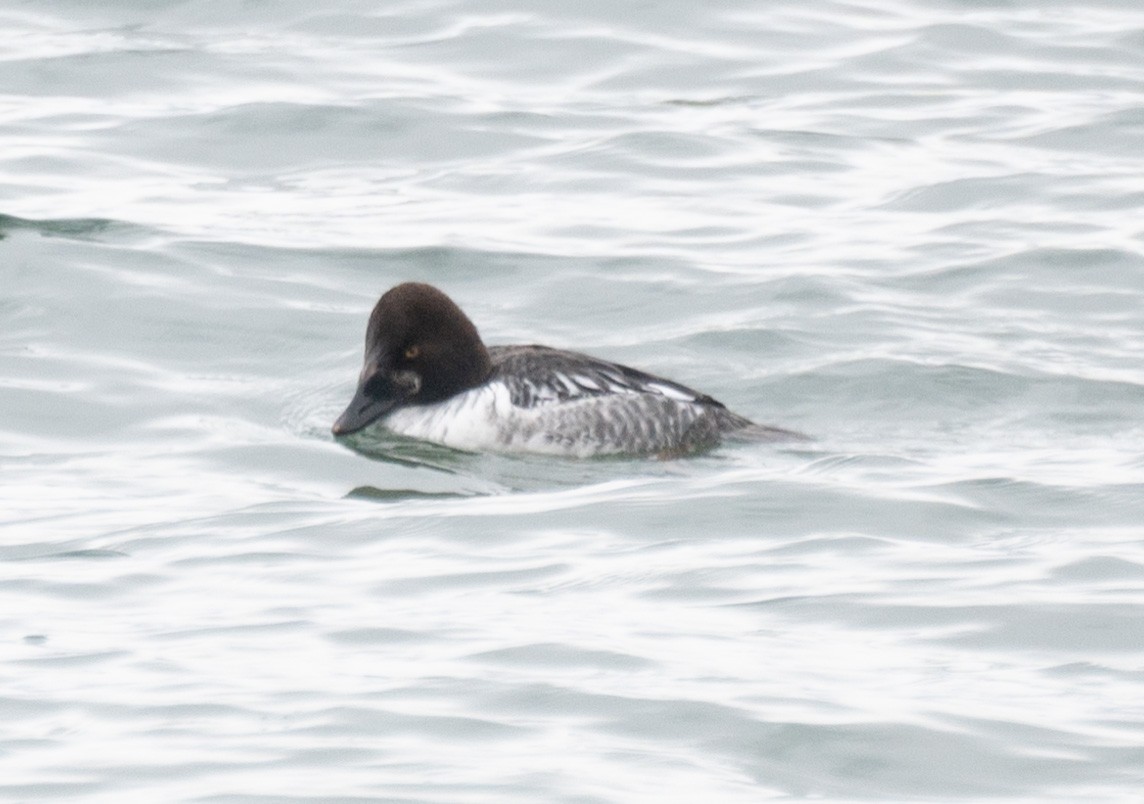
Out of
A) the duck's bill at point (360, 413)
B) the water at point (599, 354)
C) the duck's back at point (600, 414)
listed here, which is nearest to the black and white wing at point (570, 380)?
the duck's back at point (600, 414)

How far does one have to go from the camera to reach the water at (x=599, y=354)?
708 centimetres

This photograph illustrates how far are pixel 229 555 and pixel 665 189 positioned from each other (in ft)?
24.7

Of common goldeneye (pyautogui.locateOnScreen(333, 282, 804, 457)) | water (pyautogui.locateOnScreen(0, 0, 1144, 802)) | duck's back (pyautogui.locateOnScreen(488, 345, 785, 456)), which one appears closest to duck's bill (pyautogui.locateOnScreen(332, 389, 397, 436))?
common goldeneye (pyautogui.locateOnScreen(333, 282, 804, 457))

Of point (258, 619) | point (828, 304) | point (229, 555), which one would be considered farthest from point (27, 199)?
point (258, 619)

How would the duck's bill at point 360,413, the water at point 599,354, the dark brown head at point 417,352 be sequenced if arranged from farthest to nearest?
the dark brown head at point 417,352, the duck's bill at point 360,413, the water at point 599,354

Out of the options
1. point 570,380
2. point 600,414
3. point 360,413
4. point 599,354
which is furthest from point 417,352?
point 599,354

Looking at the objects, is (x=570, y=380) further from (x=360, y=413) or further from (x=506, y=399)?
(x=360, y=413)

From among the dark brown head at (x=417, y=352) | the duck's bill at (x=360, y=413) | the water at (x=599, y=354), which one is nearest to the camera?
the water at (x=599, y=354)

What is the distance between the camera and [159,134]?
16938 millimetres

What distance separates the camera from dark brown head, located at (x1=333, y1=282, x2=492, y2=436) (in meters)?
11.7

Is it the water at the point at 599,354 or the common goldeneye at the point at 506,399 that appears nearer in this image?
the water at the point at 599,354

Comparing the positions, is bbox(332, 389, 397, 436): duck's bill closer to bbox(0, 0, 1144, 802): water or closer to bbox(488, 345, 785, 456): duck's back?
bbox(0, 0, 1144, 802): water

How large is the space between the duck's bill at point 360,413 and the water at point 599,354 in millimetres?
153

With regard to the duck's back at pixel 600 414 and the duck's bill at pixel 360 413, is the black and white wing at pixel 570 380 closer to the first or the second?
the duck's back at pixel 600 414
